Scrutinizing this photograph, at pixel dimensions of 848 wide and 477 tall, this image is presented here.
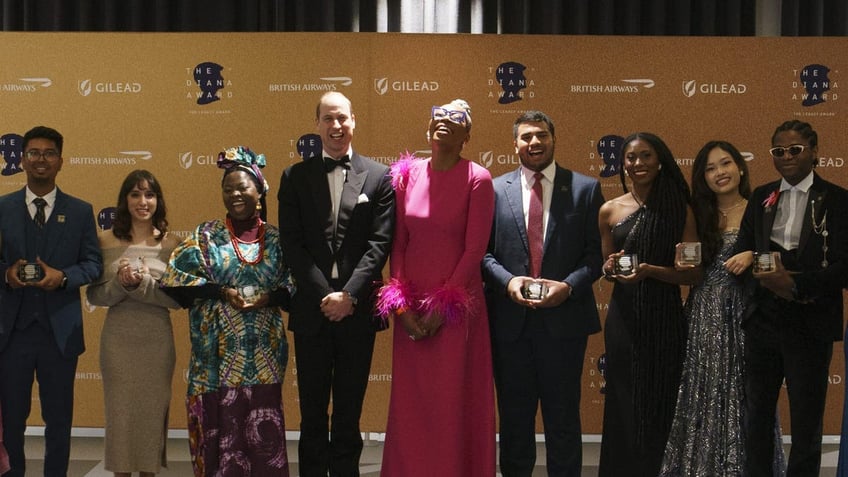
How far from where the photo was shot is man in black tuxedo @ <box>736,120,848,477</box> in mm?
3902

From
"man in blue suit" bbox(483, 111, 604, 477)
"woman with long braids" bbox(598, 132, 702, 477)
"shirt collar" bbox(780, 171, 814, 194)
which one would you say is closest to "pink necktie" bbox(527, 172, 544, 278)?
"man in blue suit" bbox(483, 111, 604, 477)

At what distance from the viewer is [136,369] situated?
14.2ft

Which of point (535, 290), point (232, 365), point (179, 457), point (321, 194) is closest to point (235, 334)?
point (232, 365)

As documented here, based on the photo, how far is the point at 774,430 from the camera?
161 inches

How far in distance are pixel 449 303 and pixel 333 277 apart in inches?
21.1

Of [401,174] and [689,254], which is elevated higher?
[401,174]

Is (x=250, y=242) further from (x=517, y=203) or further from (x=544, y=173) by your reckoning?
(x=544, y=173)

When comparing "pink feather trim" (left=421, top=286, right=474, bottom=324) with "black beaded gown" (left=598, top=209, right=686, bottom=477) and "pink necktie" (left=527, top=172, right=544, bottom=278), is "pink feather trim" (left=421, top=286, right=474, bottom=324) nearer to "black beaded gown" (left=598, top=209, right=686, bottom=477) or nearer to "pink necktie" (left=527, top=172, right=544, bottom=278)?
"pink necktie" (left=527, top=172, right=544, bottom=278)

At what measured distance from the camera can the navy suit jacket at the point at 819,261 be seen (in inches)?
151

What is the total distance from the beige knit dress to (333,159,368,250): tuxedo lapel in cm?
88

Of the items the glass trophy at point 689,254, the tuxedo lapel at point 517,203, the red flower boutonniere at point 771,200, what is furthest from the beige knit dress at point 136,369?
the red flower boutonniere at point 771,200

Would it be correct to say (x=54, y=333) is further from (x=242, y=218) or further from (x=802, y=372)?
(x=802, y=372)

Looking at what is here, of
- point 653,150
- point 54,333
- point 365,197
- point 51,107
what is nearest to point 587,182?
point 653,150

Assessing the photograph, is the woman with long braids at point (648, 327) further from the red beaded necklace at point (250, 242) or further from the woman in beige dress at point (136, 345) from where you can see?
the woman in beige dress at point (136, 345)
